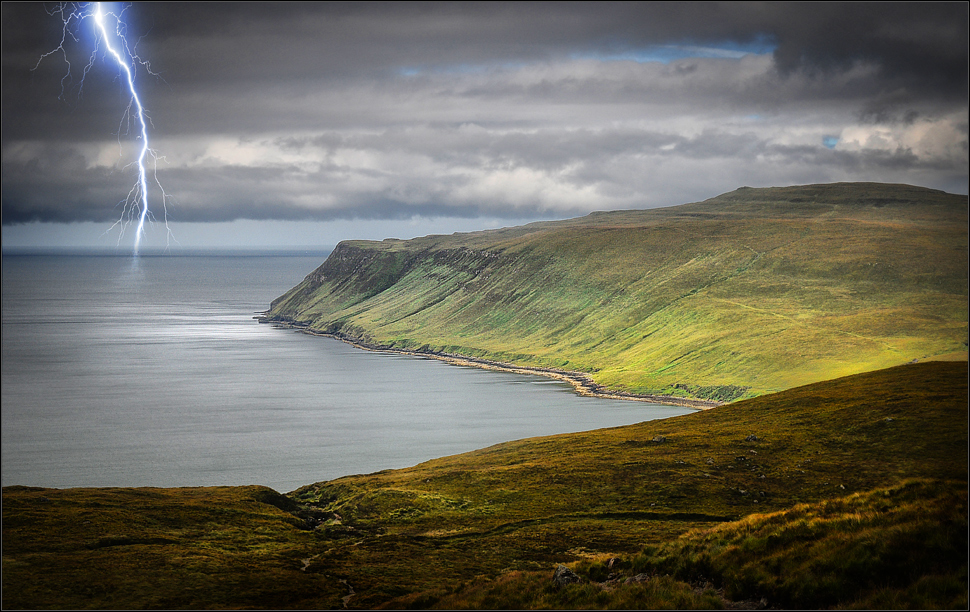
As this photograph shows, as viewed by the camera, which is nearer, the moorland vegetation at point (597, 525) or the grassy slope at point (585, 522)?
the moorland vegetation at point (597, 525)

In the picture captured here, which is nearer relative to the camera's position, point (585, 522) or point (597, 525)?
point (597, 525)

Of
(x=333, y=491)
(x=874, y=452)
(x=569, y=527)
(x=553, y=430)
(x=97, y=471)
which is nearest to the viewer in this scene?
(x=569, y=527)

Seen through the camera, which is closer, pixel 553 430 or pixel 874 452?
pixel 874 452

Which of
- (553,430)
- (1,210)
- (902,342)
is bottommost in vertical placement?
(553,430)

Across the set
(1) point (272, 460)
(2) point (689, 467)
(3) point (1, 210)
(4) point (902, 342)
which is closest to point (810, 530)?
(3) point (1, 210)

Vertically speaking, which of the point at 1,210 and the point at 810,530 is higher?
the point at 1,210

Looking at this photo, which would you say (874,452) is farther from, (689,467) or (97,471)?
(97,471)

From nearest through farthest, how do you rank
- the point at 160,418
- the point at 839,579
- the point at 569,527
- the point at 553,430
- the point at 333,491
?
the point at 839,579
the point at 569,527
the point at 333,491
the point at 553,430
the point at 160,418

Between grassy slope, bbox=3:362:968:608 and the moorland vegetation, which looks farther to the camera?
grassy slope, bbox=3:362:968:608
